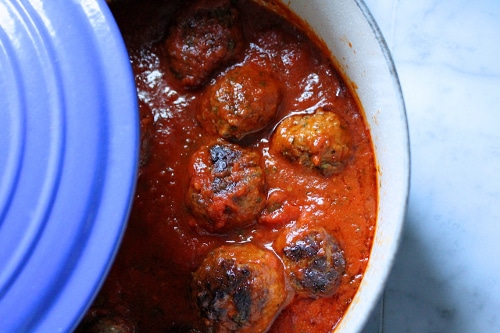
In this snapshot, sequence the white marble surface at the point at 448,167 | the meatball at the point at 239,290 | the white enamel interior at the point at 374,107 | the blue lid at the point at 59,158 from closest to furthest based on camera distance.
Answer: the blue lid at the point at 59,158, the white enamel interior at the point at 374,107, the meatball at the point at 239,290, the white marble surface at the point at 448,167

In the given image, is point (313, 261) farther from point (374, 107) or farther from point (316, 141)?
point (374, 107)

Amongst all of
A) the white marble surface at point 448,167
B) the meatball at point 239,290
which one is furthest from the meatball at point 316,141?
the white marble surface at point 448,167

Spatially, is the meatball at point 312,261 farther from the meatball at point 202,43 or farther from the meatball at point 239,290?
the meatball at point 202,43

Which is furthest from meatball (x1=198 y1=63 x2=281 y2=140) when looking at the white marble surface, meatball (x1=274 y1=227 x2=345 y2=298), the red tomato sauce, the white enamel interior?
the white marble surface

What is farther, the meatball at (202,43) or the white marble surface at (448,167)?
the white marble surface at (448,167)

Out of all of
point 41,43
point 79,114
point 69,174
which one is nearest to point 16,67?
point 41,43

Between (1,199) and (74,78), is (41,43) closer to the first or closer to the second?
(74,78)
